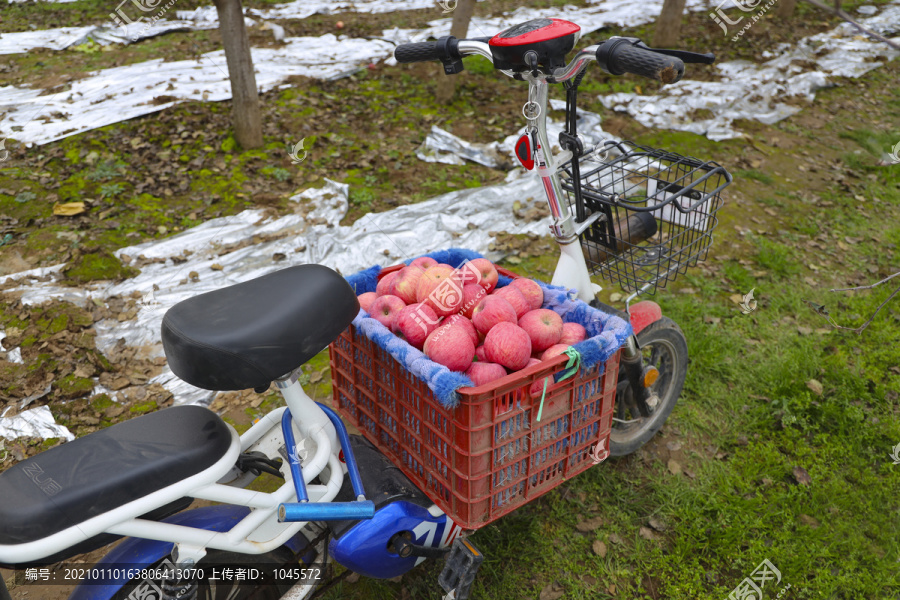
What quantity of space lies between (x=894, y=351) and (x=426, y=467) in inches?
142

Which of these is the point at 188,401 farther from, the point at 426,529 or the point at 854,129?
the point at 854,129

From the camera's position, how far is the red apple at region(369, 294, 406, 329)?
2240mm

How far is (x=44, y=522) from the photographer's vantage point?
1434 millimetres

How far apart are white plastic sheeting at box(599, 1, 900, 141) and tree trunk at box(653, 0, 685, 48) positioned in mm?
913

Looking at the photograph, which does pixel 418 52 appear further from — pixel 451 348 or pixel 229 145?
pixel 229 145

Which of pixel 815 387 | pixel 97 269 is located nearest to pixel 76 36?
pixel 97 269

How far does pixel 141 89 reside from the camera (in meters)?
6.57

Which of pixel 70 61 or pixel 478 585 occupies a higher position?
pixel 70 61

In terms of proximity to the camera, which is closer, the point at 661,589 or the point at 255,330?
the point at 255,330

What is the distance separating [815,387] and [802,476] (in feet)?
2.42

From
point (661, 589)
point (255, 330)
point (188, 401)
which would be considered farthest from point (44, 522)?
point (661, 589)

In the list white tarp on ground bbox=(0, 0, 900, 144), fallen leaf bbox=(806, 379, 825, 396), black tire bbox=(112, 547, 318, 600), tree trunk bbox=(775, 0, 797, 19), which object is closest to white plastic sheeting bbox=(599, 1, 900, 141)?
white tarp on ground bbox=(0, 0, 900, 144)

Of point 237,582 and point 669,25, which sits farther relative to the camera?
point 669,25

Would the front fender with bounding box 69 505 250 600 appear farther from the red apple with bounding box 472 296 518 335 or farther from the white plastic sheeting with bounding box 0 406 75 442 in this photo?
the white plastic sheeting with bounding box 0 406 75 442
